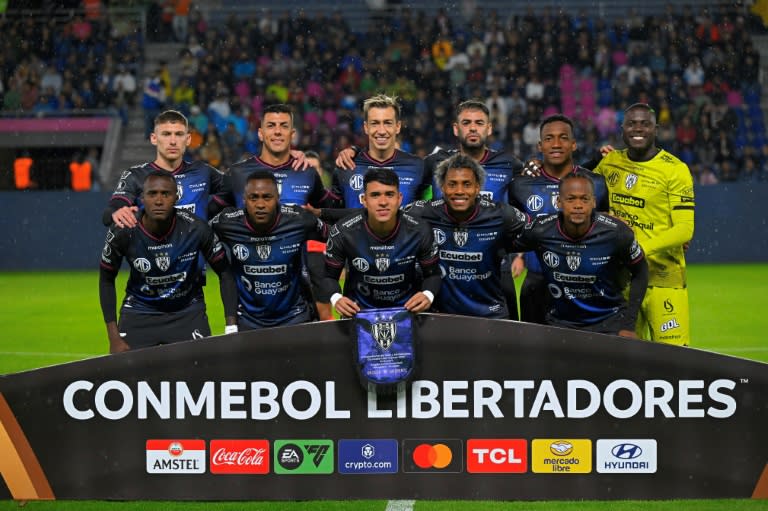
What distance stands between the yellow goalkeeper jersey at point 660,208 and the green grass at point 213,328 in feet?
6.44

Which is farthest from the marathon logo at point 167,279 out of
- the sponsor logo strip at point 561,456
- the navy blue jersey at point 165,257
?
the sponsor logo strip at point 561,456

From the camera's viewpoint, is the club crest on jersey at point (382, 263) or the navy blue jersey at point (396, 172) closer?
the club crest on jersey at point (382, 263)

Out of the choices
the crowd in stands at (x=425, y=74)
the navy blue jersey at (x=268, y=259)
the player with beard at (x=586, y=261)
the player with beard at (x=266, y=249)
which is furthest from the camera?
the crowd in stands at (x=425, y=74)

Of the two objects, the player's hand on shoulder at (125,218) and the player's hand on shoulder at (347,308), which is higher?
the player's hand on shoulder at (125,218)

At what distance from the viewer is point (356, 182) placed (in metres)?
6.94

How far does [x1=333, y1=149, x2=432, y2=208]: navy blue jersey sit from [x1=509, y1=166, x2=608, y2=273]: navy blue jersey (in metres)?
0.64

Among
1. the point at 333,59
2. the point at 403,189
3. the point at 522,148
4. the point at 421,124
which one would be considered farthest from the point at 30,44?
the point at 403,189

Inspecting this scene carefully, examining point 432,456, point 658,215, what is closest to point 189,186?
point 432,456

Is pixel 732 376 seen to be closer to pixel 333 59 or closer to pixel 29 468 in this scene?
pixel 29 468

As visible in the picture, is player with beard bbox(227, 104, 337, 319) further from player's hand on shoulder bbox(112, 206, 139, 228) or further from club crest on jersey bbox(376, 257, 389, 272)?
club crest on jersey bbox(376, 257, 389, 272)

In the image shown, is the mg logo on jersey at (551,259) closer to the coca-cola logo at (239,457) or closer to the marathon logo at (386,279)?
the marathon logo at (386,279)

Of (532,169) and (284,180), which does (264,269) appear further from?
(532,169)

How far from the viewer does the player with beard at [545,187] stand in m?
6.43

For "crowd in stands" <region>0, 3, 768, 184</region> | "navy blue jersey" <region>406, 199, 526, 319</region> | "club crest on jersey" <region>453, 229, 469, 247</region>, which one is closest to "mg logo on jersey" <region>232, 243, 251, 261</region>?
"navy blue jersey" <region>406, 199, 526, 319</region>
